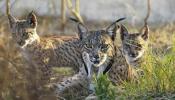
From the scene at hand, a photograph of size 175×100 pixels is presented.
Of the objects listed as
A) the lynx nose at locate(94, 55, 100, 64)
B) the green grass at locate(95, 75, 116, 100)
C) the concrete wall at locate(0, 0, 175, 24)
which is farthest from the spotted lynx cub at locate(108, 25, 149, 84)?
the concrete wall at locate(0, 0, 175, 24)

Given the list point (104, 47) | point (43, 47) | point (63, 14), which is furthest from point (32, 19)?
point (63, 14)

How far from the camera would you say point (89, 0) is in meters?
20.2

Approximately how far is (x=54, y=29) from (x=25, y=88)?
1048cm

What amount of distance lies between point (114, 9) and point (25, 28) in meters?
5.51

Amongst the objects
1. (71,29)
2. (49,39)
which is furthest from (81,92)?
(71,29)

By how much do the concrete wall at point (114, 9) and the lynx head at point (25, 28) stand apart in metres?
3.17

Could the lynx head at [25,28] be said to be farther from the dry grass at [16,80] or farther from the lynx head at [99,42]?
the dry grass at [16,80]

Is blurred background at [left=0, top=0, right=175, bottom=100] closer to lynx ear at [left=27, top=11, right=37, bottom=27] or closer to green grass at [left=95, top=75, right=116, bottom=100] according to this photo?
lynx ear at [left=27, top=11, right=37, bottom=27]

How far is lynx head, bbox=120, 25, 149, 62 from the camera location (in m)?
13.3

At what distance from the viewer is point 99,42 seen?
11539 mm

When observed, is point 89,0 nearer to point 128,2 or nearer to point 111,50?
point 128,2

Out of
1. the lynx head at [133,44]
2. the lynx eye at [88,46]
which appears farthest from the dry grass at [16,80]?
the lynx head at [133,44]

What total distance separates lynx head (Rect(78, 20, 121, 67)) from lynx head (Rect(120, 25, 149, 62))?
1685mm

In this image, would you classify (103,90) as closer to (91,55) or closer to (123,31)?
(91,55)
